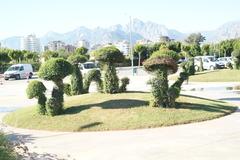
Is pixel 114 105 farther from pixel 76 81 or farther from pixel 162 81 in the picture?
pixel 76 81

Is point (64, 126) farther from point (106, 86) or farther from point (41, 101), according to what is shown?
point (106, 86)

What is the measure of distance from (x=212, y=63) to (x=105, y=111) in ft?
142

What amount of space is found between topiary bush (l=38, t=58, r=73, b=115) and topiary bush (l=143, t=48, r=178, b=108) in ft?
8.54

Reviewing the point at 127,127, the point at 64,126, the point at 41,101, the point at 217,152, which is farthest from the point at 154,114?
the point at 217,152

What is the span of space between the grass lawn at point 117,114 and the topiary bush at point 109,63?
0.51m

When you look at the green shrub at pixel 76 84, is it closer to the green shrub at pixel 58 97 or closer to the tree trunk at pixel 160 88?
the green shrub at pixel 58 97

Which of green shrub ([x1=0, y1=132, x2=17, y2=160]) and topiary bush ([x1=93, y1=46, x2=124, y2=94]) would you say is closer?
green shrub ([x1=0, y1=132, x2=17, y2=160])

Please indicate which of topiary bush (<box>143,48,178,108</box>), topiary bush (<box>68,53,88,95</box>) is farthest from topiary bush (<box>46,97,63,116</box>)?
topiary bush (<box>68,53,88,95</box>)

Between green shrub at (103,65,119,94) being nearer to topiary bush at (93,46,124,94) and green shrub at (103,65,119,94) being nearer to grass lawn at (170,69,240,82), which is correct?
topiary bush at (93,46,124,94)

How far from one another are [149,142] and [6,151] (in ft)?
17.0

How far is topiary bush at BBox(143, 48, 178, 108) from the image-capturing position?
16594mm

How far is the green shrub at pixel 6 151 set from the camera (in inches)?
302

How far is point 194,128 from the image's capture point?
563 inches

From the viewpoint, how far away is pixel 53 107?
54.0 feet
